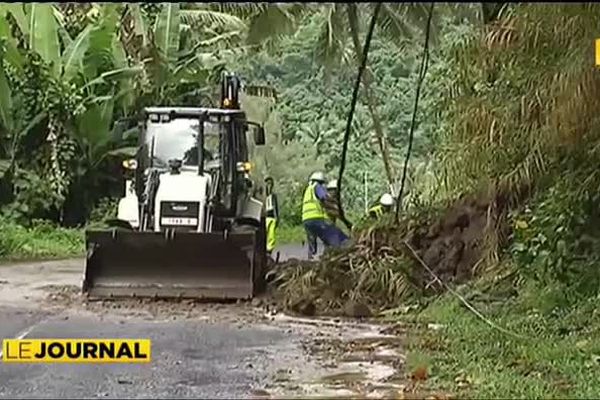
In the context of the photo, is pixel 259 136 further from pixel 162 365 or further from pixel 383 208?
pixel 162 365

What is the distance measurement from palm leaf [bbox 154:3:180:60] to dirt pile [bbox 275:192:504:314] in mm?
8707

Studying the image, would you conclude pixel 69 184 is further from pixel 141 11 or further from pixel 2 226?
pixel 141 11

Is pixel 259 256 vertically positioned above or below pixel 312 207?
below

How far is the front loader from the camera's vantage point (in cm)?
1262

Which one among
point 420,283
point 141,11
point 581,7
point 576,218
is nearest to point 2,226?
point 141,11

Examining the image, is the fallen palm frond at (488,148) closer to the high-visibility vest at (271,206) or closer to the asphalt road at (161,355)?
the asphalt road at (161,355)

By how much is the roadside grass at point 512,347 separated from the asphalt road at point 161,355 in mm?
1144

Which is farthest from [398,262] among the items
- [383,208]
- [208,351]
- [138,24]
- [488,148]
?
[138,24]

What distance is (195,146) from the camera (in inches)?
555

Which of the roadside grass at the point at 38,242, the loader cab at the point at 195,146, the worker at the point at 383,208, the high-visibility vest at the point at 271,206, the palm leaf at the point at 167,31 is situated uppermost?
the palm leaf at the point at 167,31

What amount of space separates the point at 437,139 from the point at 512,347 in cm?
399

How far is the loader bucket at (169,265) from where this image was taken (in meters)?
12.6

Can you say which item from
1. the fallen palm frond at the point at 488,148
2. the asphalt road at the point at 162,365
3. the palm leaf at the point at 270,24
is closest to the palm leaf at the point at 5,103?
the palm leaf at the point at 270,24

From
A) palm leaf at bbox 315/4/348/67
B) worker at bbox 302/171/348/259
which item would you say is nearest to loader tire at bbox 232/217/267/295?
worker at bbox 302/171/348/259
